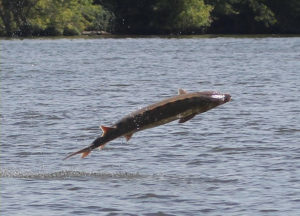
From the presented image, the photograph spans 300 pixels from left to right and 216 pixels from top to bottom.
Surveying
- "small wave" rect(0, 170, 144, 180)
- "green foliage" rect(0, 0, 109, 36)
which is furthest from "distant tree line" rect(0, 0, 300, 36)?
"small wave" rect(0, 170, 144, 180)

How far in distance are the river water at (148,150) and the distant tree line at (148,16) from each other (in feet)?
201

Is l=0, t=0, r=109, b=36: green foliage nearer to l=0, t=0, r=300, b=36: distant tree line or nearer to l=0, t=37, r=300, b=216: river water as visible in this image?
l=0, t=0, r=300, b=36: distant tree line

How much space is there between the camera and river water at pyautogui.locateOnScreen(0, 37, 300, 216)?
1403 cm

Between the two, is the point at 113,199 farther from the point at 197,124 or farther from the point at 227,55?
the point at 227,55

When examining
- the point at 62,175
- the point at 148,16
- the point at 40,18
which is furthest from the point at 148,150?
the point at 148,16

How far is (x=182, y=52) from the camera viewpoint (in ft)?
224

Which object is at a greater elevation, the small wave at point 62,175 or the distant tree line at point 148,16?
the small wave at point 62,175

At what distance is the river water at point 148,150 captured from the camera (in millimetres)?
14031

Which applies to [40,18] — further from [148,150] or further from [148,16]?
[148,150]

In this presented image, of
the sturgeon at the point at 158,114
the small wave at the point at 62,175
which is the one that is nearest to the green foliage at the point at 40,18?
the small wave at the point at 62,175

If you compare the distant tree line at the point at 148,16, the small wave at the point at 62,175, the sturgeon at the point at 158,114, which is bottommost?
the distant tree line at the point at 148,16

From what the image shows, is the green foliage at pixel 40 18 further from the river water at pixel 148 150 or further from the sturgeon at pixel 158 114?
the sturgeon at pixel 158 114

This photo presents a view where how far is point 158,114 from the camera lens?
40.2 feet

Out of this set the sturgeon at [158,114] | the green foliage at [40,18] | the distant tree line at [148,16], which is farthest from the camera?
the distant tree line at [148,16]
